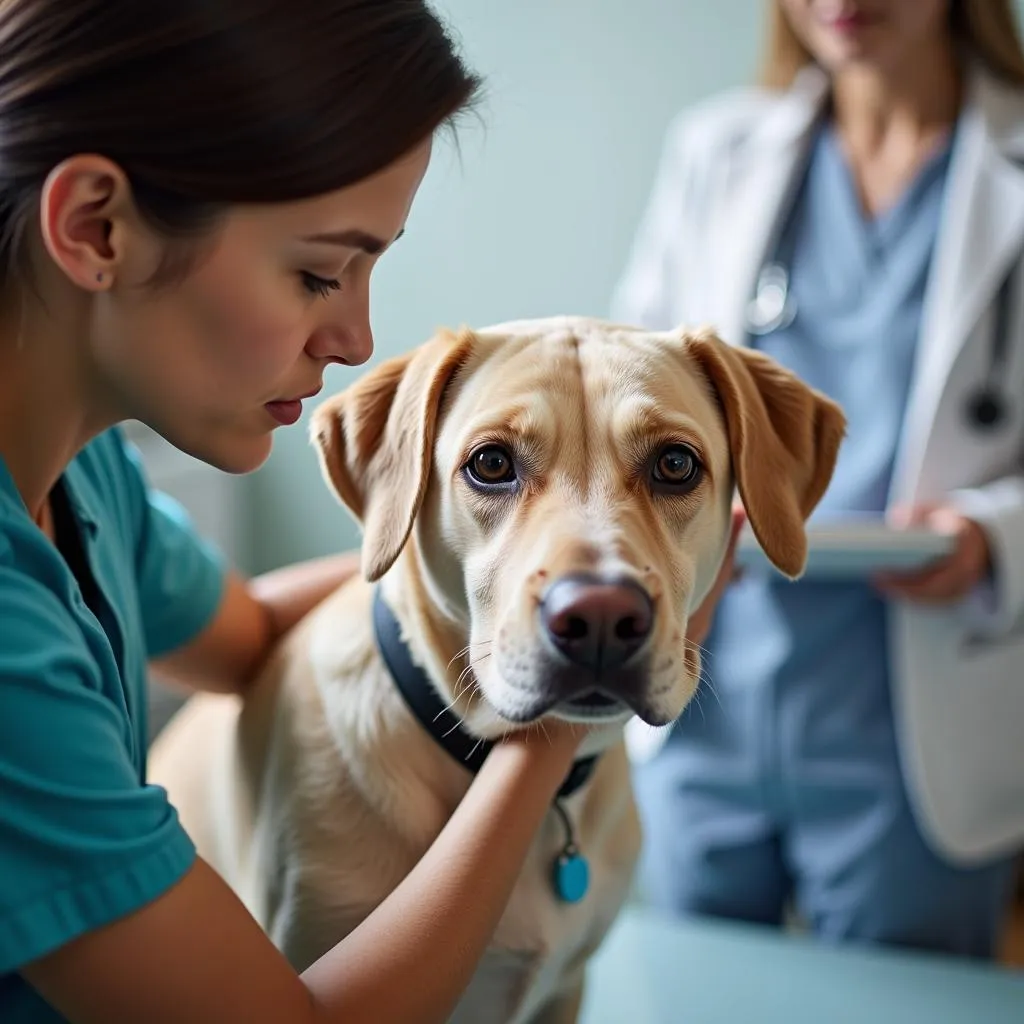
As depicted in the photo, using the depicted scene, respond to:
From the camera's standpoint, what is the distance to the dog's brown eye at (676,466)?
94 centimetres

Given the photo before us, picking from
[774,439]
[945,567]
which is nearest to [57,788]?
[774,439]

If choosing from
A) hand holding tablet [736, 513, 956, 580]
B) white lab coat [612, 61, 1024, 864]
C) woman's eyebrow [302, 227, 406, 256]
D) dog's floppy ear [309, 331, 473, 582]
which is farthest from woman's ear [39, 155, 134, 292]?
white lab coat [612, 61, 1024, 864]

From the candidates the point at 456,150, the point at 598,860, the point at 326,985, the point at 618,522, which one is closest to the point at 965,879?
the point at 598,860

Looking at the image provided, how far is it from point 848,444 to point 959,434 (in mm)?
152

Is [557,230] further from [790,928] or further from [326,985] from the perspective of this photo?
[326,985]

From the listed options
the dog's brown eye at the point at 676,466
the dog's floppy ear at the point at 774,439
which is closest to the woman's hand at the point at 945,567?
the dog's floppy ear at the point at 774,439

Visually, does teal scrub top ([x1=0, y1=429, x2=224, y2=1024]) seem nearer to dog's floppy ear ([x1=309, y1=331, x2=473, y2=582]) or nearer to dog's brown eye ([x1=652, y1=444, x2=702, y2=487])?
dog's floppy ear ([x1=309, y1=331, x2=473, y2=582])

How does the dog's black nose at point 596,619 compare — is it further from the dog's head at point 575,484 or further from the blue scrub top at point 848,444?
the blue scrub top at point 848,444

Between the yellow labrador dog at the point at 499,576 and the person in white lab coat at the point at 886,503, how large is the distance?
52cm

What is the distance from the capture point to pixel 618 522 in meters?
0.86

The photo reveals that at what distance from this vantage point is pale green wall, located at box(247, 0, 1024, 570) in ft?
7.49

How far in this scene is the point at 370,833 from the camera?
0.95 metres

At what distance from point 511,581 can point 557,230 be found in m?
1.71

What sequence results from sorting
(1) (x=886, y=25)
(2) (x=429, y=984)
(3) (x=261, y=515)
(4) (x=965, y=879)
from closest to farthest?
1. (2) (x=429, y=984)
2. (1) (x=886, y=25)
3. (4) (x=965, y=879)
4. (3) (x=261, y=515)
